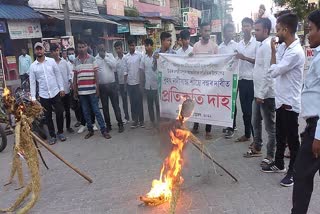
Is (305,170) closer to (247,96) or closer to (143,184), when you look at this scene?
(143,184)

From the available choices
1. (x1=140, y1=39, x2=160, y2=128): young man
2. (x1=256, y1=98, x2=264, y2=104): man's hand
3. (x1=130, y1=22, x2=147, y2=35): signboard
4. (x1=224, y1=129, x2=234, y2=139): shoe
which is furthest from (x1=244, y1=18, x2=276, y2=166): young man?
(x1=130, y1=22, x2=147, y2=35): signboard

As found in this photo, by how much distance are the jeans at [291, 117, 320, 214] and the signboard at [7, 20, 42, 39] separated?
1228 centimetres

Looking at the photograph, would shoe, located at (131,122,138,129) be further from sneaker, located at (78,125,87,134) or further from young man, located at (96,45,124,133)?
sneaker, located at (78,125,87,134)

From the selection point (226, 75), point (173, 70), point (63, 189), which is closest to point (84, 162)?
point (63, 189)

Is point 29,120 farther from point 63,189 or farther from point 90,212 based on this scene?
point 90,212

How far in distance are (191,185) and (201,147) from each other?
571 millimetres

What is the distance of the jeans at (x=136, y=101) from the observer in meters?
8.06

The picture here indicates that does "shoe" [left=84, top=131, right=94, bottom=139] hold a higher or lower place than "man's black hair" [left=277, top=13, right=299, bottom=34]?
lower

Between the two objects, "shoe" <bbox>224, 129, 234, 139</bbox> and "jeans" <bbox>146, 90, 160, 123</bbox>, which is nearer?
"shoe" <bbox>224, 129, 234, 139</bbox>

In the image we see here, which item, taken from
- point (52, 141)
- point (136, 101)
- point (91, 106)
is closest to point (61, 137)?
point (52, 141)

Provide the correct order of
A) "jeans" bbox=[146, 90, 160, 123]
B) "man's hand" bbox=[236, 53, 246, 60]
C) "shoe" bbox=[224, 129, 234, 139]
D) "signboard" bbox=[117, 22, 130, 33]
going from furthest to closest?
"signboard" bbox=[117, 22, 130, 33], "jeans" bbox=[146, 90, 160, 123], "shoe" bbox=[224, 129, 234, 139], "man's hand" bbox=[236, 53, 246, 60]

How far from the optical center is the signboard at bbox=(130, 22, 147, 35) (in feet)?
74.4

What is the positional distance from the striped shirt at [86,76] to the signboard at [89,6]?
38.0 feet

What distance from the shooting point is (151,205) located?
3990 mm
